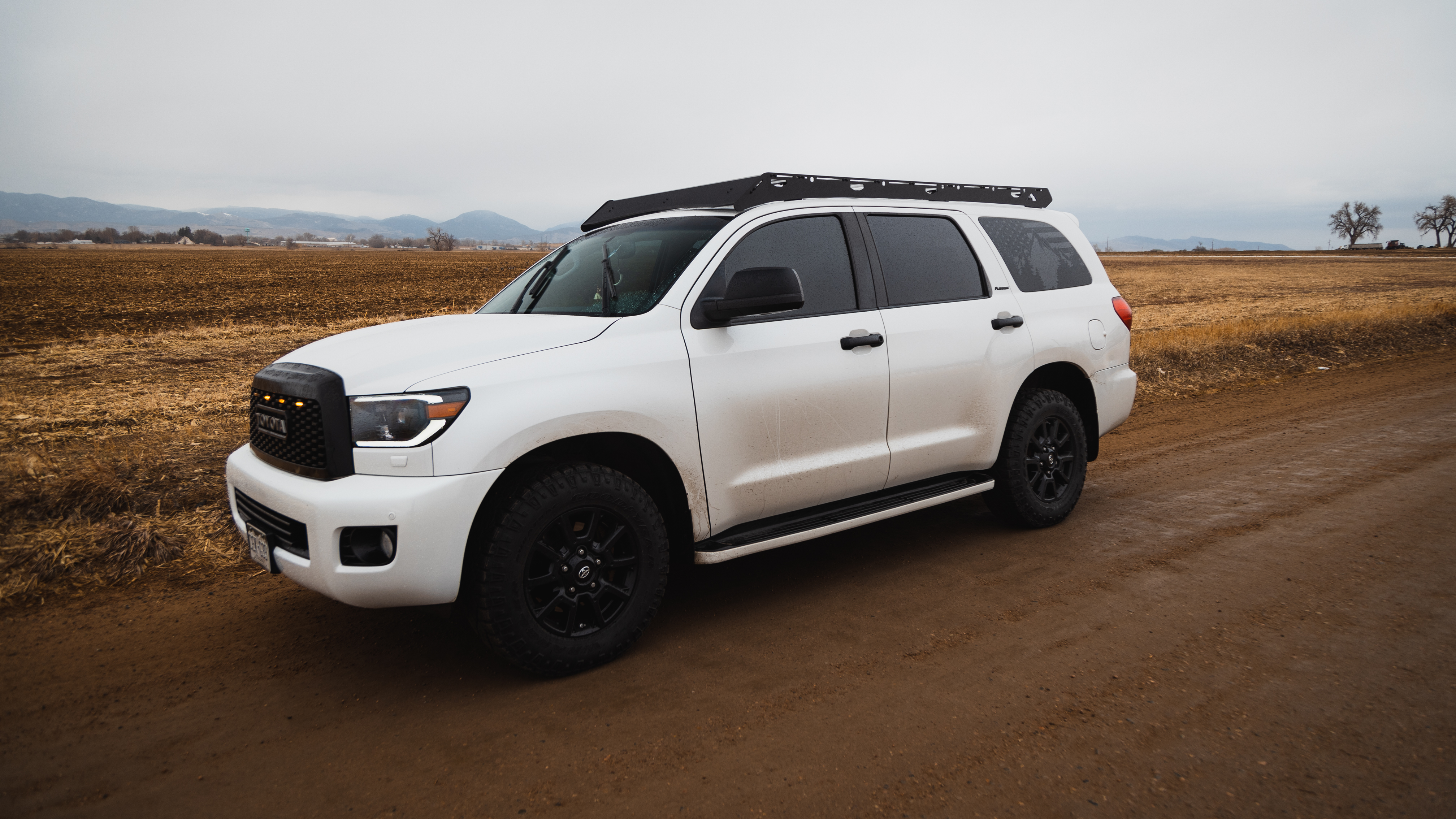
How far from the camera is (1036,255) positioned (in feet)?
17.1

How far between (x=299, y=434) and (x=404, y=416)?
49cm

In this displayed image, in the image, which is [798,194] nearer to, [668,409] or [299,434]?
[668,409]

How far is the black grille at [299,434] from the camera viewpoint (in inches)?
122

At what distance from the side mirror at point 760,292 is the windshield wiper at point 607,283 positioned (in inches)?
24.9

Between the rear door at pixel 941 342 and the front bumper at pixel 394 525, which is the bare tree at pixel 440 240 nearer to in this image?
the rear door at pixel 941 342

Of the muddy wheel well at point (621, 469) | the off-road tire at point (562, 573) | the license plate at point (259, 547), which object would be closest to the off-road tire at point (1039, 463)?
the muddy wheel well at point (621, 469)

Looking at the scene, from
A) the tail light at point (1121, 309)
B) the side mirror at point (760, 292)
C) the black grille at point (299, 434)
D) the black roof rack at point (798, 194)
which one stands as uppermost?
the black roof rack at point (798, 194)

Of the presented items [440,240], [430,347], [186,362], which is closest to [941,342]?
[430,347]

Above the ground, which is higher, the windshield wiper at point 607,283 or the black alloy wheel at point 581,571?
the windshield wiper at point 607,283

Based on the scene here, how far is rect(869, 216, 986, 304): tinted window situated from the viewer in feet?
14.5

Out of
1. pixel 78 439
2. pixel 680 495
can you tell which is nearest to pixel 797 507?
pixel 680 495

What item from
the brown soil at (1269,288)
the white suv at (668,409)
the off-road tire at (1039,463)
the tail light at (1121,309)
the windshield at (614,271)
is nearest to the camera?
the white suv at (668,409)

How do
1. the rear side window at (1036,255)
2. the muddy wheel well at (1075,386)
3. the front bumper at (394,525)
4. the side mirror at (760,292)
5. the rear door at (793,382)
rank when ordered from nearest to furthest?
the front bumper at (394,525)
the side mirror at (760,292)
the rear door at (793,382)
the rear side window at (1036,255)
the muddy wheel well at (1075,386)

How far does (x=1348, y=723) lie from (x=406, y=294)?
33.7m
